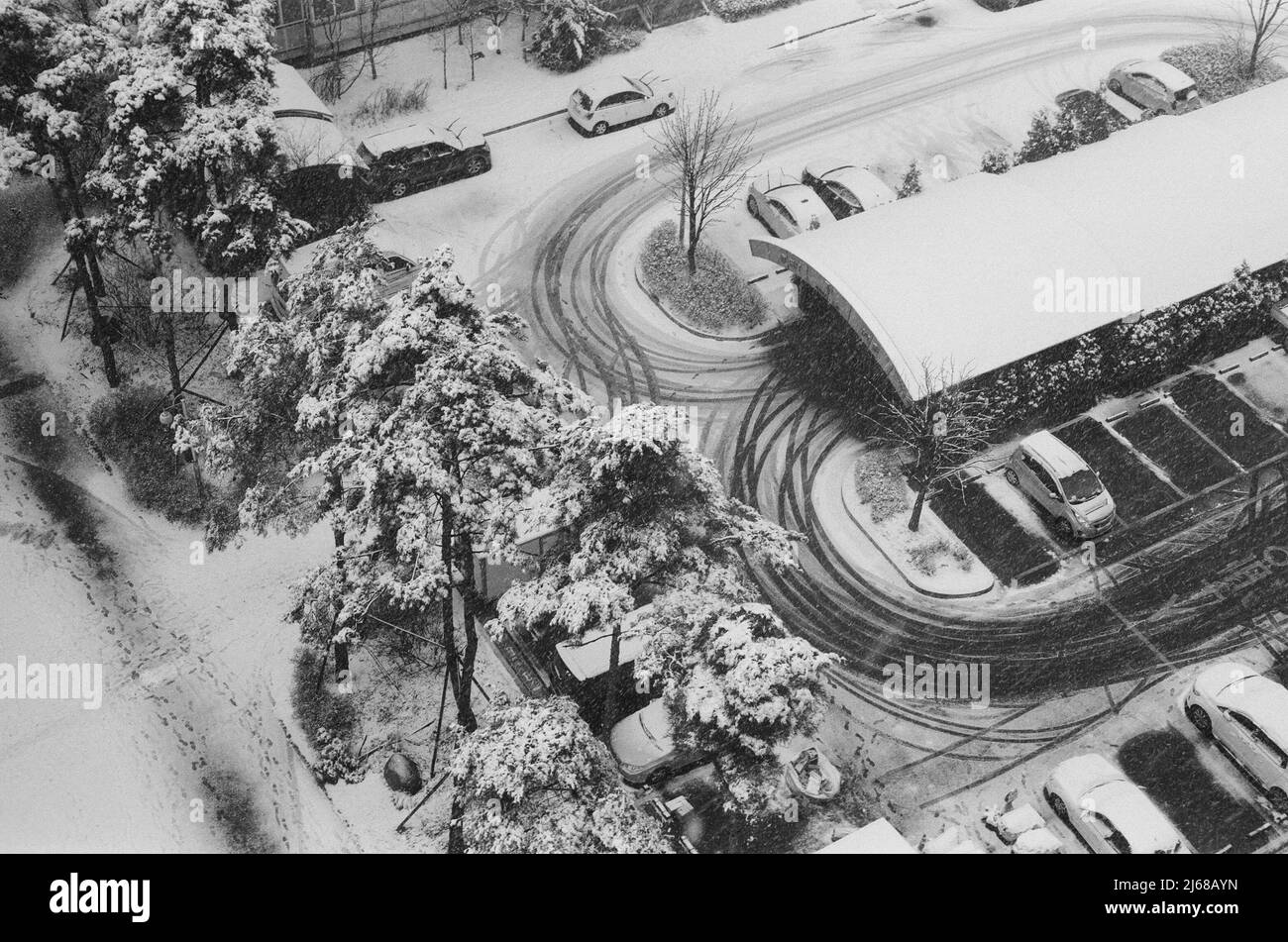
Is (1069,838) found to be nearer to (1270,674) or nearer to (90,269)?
(1270,674)

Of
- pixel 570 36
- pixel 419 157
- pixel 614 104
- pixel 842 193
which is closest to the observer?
pixel 842 193

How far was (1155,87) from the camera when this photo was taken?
40.6 meters

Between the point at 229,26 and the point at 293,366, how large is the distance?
7.73 meters

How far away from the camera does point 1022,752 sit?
24344mm

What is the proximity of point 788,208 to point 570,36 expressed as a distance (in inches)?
480

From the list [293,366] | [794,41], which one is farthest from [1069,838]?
[794,41]

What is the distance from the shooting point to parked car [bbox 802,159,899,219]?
3619cm

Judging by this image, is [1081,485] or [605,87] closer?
[1081,485]

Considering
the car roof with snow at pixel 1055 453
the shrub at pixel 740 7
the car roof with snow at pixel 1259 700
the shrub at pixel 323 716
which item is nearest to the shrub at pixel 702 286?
Answer: the car roof with snow at pixel 1055 453

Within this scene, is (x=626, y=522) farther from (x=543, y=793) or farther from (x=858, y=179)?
(x=858, y=179)

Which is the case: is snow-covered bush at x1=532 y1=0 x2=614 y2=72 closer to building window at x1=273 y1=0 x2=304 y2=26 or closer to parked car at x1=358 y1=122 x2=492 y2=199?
parked car at x1=358 y1=122 x2=492 y2=199

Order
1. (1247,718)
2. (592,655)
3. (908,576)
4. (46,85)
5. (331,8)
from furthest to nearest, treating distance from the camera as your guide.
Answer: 1. (331,8)
2. (908,576)
3. (46,85)
4. (592,655)
5. (1247,718)

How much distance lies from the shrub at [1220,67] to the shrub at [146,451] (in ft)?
118

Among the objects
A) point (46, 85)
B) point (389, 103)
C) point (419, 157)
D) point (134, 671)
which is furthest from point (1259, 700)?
point (389, 103)
